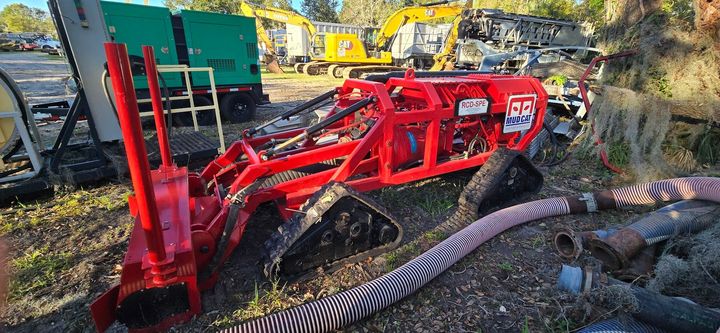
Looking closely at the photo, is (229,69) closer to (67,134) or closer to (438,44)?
(67,134)

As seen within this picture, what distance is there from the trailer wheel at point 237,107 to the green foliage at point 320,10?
170 feet

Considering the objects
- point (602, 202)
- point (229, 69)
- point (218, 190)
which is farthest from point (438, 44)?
point (218, 190)

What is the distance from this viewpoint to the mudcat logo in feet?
12.6

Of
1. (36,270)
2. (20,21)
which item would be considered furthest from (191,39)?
(20,21)

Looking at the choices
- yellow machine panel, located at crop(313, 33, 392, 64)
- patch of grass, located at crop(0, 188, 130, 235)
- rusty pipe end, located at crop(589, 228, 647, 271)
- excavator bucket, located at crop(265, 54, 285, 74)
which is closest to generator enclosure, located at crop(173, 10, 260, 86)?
patch of grass, located at crop(0, 188, 130, 235)

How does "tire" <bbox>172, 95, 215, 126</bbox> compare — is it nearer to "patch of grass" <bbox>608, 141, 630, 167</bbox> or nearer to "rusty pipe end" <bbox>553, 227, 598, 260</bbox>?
"rusty pipe end" <bbox>553, 227, 598, 260</bbox>

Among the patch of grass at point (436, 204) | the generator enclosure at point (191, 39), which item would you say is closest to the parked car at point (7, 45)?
the generator enclosure at point (191, 39)

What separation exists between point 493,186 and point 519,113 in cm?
100

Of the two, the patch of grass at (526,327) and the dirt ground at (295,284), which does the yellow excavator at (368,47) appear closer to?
the dirt ground at (295,284)

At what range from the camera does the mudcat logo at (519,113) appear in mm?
3852

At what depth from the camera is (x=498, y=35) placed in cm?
1498

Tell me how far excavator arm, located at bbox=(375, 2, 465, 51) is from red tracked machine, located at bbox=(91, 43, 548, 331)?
15661 millimetres

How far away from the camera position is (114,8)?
23.6 ft

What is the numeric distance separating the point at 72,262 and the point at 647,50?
7.34m
